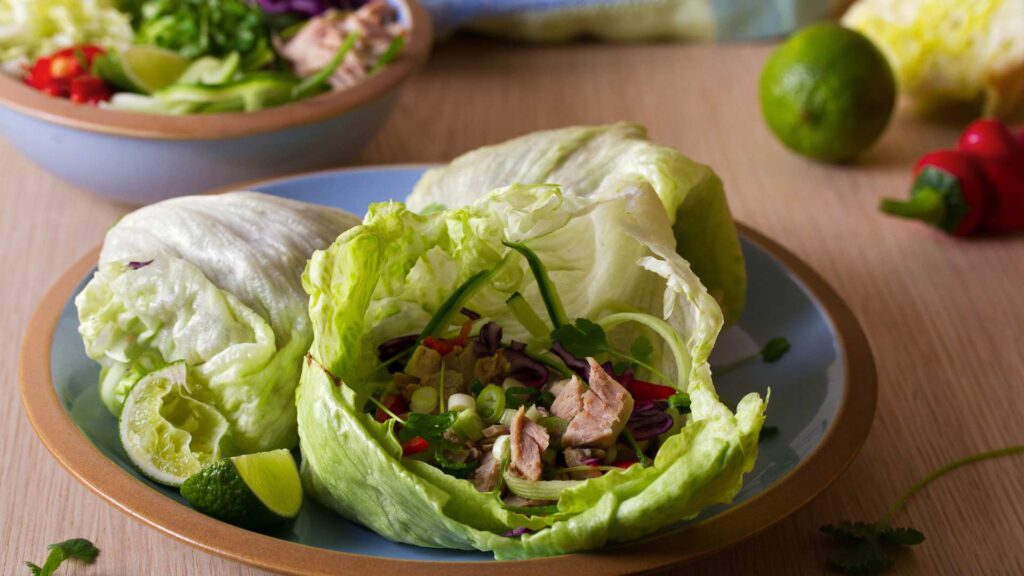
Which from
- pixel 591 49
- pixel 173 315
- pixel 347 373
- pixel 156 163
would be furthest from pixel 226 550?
pixel 591 49

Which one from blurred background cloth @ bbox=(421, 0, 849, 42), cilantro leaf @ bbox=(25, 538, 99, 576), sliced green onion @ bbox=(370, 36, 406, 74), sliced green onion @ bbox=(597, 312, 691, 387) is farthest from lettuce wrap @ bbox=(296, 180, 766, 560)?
blurred background cloth @ bbox=(421, 0, 849, 42)

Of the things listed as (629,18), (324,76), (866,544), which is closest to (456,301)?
(866,544)

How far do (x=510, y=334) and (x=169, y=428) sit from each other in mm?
483

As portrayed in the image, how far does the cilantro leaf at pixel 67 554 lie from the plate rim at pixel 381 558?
170 millimetres

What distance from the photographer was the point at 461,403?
152cm

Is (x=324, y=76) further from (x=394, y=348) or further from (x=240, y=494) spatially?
(x=240, y=494)

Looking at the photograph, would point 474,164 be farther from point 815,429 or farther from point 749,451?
point 749,451

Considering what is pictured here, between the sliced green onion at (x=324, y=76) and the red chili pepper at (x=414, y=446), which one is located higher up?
the red chili pepper at (x=414, y=446)

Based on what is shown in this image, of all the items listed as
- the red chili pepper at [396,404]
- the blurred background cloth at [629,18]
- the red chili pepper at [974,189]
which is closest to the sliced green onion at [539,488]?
the red chili pepper at [396,404]

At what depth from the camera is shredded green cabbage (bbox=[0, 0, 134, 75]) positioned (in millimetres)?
2596

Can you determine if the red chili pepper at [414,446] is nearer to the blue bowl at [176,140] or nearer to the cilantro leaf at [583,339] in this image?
the cilantro leaf at [583,339]

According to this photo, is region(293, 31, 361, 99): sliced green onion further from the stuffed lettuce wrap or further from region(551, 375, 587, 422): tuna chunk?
region(551, 375, 587, 422): tuna chunk

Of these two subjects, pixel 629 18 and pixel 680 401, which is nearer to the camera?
pixel 680 401

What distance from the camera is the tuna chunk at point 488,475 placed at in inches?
56.2
